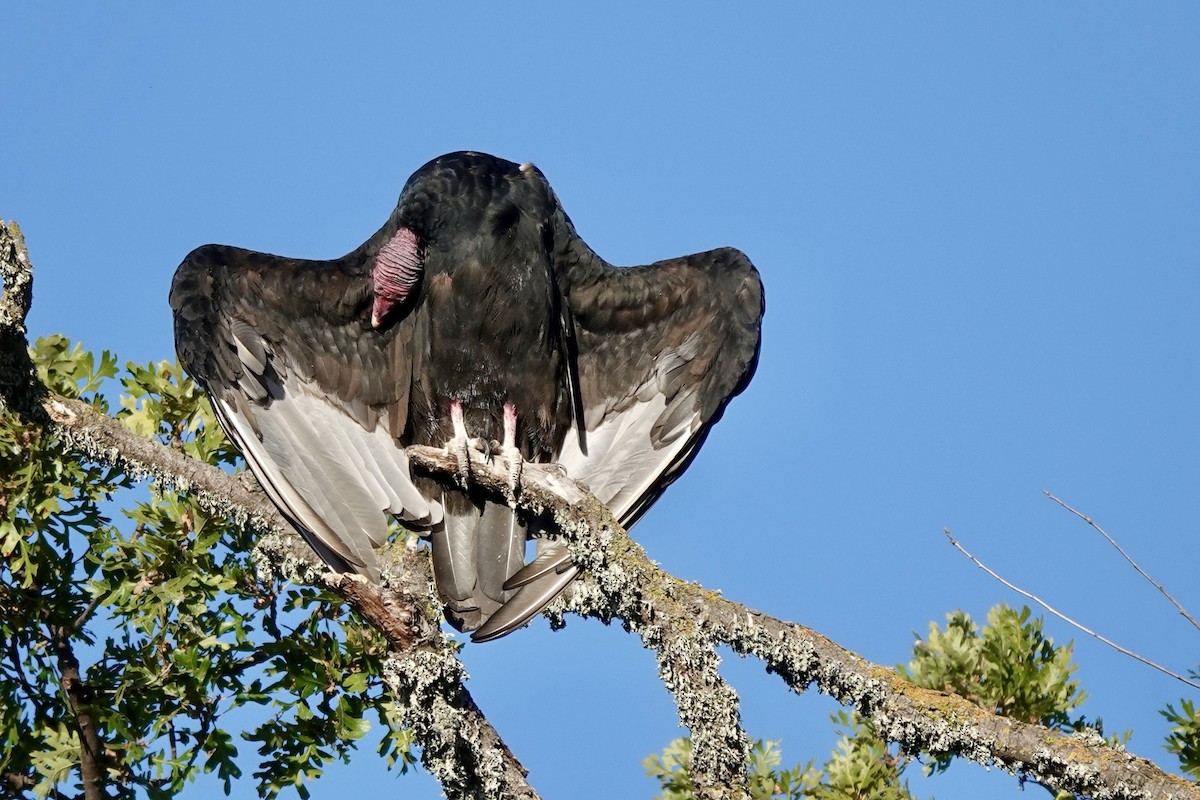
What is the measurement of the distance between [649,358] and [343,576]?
1.90 m

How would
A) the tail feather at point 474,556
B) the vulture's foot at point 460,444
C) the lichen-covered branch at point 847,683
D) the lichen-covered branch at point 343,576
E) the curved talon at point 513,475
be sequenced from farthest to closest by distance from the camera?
the vulture's foot at point 460,444 < the tail feather at point 474,556 < the curved talon at point 513,475 < the lichen-covered branch at point 343,576 < the lichen-covered branch at point 847,683

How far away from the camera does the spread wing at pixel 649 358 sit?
15.7 ft

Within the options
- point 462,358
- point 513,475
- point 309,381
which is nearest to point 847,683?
point 513,475

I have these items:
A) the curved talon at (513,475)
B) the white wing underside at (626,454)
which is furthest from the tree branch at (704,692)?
the white wing underside at (626,454)

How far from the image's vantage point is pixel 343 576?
11.4 feet

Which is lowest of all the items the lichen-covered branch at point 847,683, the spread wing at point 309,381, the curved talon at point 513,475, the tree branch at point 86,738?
the lichen-covered branch at point 847,683

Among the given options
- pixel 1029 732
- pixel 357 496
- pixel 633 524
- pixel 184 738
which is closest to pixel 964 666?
pixel 1029 732

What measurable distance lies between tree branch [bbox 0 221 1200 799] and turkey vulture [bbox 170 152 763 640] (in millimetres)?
845

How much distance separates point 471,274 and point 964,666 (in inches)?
81.8

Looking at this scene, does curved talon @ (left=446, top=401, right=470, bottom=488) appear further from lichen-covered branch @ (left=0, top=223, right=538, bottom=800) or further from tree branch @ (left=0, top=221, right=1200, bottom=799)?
tree branch @ (left=0, top=221, right=1200, bottom=799)

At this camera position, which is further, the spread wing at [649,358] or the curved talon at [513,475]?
the spread wing at [649,358]

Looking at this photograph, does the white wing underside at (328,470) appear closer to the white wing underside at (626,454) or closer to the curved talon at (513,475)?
the curved talon at (513,475)

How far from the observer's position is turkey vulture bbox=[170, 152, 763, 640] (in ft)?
14.9

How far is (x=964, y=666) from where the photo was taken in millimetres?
4141
